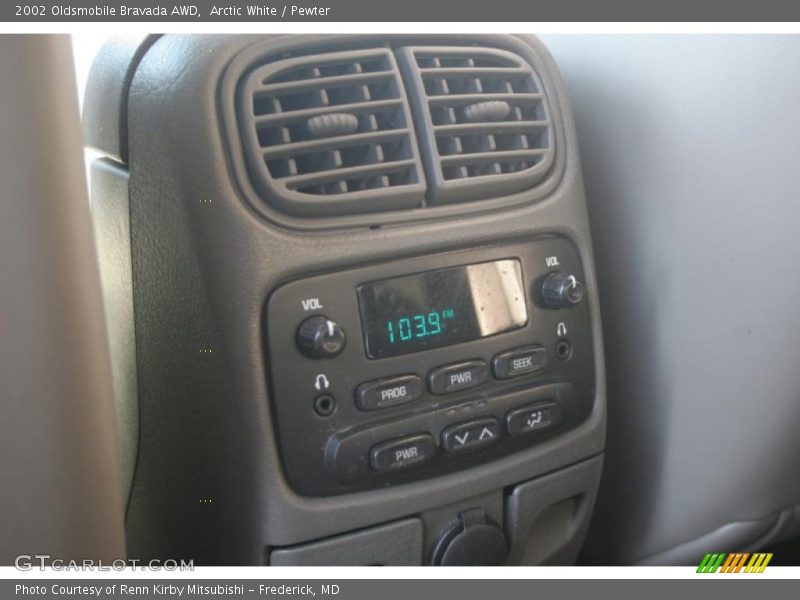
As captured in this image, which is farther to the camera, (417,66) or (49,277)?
(417,66)

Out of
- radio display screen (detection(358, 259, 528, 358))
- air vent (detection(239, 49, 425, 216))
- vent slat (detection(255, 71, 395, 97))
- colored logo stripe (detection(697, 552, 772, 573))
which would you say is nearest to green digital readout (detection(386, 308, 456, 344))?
radio display screen (detection(358, 259, 528, 358))

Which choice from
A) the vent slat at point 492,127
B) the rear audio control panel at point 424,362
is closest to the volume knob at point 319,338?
the rear audio control panel at point 424,362

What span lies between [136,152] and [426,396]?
13.7 inches

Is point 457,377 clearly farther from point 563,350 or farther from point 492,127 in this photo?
point 492,127

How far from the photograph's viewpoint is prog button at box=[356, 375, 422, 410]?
2.48ft

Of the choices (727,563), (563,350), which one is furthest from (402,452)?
(727,563)

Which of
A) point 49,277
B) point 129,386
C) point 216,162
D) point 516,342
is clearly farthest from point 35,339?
point 516,342

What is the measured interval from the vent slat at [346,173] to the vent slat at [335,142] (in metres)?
0.02

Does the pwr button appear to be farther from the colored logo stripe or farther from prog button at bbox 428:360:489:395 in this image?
the colored logo stripe

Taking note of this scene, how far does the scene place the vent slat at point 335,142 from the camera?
2.34 ft

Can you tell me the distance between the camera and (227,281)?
708mm

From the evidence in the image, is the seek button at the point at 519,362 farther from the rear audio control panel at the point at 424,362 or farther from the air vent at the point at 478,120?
the air vent at the point at 478,120
